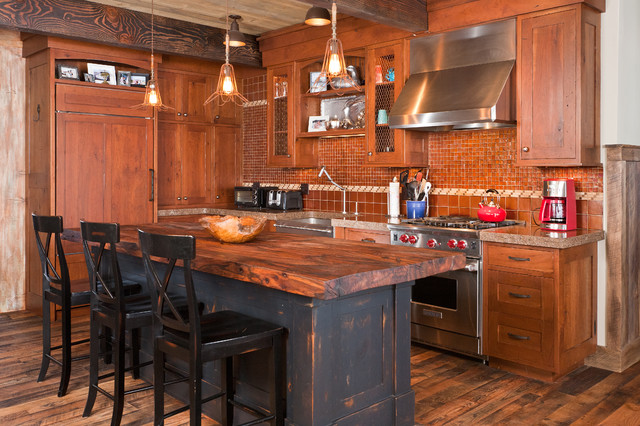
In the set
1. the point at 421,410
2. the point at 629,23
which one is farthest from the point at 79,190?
the point at 629,23

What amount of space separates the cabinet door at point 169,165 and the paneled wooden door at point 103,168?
0.32 metres

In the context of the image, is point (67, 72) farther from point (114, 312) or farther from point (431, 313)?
point (431, 313)

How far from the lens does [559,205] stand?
388cm

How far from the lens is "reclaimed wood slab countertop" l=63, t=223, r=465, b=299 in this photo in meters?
2.19

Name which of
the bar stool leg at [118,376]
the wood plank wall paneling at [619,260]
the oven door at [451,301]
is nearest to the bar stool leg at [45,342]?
the bar stool leg at [118,376]

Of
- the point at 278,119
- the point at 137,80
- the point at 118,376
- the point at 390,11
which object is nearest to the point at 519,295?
the point at 390,11

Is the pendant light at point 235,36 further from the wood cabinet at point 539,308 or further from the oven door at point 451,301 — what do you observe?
the wood cabinet at point 539,308

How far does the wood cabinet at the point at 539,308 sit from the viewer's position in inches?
140

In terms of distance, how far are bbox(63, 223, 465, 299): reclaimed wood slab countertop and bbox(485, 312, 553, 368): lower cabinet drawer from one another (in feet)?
→ 4.08

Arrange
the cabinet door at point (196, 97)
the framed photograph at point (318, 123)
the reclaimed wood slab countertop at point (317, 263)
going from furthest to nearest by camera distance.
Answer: the cabinet door at point (196, 97) < the framed photograph at point (318, 123) < the reclaimed wood slab countertop at point (317, 263)

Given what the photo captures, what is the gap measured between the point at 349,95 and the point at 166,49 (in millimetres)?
1754

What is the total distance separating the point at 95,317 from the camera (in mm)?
3068

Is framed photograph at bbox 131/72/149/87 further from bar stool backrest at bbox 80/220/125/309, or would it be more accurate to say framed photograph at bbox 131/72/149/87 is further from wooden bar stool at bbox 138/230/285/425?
wooden bar stool at bbox 138/230/285/425

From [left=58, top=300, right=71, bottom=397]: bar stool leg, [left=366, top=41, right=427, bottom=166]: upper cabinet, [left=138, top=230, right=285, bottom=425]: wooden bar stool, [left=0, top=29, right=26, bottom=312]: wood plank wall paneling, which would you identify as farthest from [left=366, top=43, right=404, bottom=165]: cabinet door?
[left=0, top=29, right=26, bottom=312]: wood plank wall paneling
